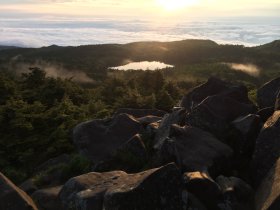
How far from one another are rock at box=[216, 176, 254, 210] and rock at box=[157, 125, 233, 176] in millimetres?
901

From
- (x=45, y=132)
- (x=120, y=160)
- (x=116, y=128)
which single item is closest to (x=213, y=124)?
(x=120, y=160)

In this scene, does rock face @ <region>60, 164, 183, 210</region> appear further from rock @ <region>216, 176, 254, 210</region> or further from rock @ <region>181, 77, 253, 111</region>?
rock @ <region>181, 77, 253, 111</region>

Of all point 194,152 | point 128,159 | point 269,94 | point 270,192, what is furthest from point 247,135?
point 128,159

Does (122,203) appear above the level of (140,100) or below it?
above

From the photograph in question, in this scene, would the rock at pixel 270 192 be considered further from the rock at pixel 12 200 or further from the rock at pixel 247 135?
the rock at pixel 12 200

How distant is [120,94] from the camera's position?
48125 mm

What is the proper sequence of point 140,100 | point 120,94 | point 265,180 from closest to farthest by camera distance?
point 265,180, point 140,100, point 120,94

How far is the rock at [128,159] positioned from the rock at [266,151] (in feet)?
16.2

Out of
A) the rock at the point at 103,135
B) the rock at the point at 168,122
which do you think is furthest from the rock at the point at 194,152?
the rock at the point at 103,135

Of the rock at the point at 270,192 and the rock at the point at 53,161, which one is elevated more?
the rock at the point at 270,192

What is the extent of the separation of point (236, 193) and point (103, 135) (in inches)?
374

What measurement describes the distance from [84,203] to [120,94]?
3493 cm

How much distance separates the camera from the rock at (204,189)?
44.3ft

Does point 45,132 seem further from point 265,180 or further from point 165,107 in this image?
point 265,180
